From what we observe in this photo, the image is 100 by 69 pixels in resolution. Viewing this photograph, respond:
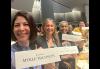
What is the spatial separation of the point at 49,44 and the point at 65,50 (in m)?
0.13

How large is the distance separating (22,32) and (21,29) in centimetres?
2

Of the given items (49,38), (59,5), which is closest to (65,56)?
(49,38)

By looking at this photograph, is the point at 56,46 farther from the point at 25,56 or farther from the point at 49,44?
the point at 25,56

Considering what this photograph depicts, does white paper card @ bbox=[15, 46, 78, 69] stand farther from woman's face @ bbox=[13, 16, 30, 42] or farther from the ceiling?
the ceiling

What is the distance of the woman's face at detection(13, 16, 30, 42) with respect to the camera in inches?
51.6

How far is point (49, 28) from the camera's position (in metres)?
1.44

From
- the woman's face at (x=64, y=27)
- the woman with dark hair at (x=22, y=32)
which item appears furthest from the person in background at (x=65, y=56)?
the woman with dark hair at (x=22, y=32)

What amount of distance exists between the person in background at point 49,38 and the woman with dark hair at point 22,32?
6cm

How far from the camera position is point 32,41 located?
138 cm

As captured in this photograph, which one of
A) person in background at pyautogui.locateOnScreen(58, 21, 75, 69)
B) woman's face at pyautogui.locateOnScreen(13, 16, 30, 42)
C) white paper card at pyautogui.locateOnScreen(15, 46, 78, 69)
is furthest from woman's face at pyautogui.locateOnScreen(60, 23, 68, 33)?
woman's face at pyautogui.locateOnScreen(13, 16, 30, 42)

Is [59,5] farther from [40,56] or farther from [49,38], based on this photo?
[40,56]

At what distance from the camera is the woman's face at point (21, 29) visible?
1.31 metres
